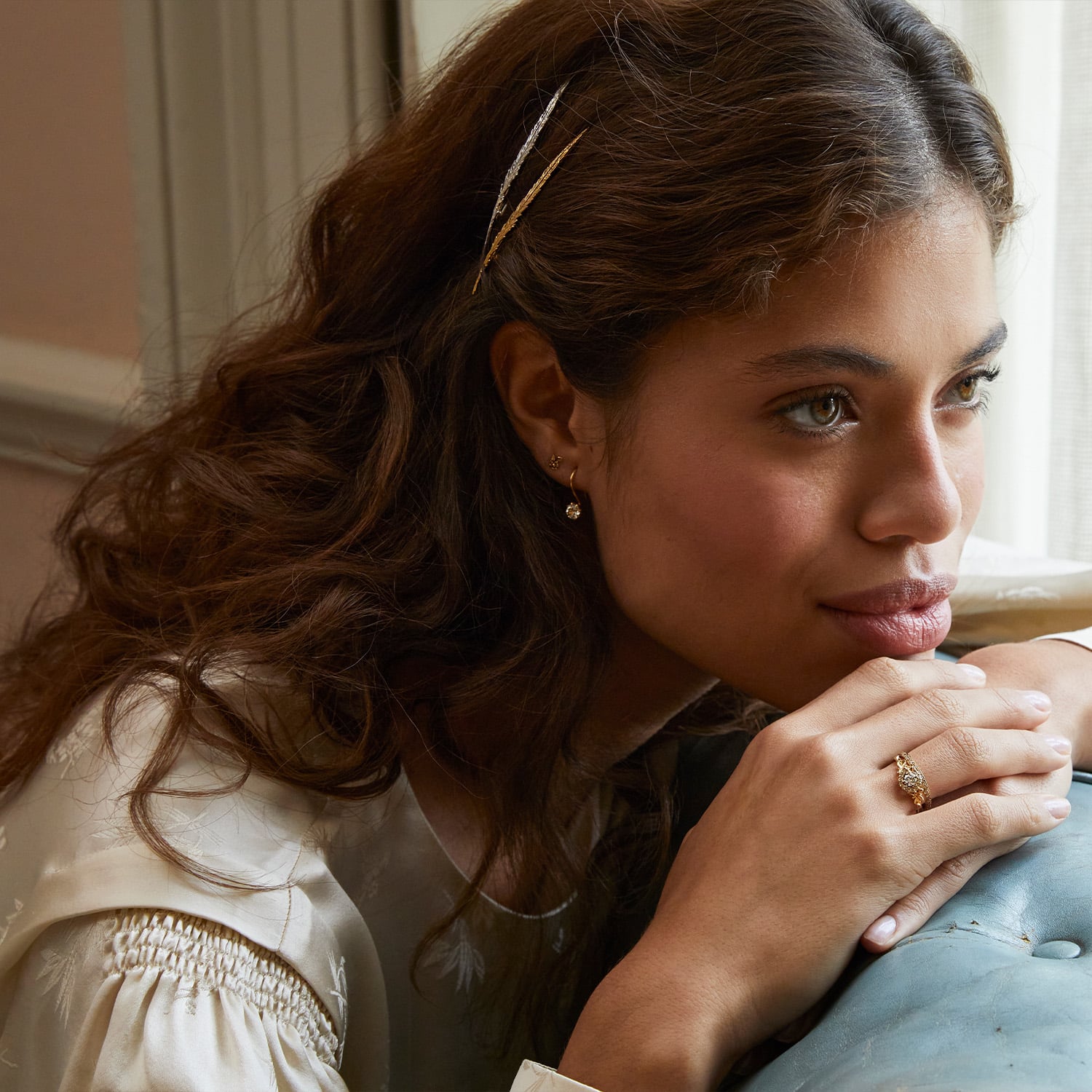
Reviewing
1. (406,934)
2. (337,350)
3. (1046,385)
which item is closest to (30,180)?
(337,350)

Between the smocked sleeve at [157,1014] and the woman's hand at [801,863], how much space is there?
0.69 feet

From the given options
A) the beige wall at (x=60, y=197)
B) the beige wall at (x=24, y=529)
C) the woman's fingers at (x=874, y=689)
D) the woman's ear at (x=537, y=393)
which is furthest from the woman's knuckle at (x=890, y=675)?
the beige wall at (x=24, y=529)

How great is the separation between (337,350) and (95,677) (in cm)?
38

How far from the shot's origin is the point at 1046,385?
4.56ft

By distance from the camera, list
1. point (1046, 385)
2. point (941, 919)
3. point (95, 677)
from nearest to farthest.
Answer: point (941, 919)
point (95, 677)
point (1046, 385)

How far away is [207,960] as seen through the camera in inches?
32.7

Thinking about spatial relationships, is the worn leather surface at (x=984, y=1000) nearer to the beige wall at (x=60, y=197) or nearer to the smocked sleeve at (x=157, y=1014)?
the smocked sleeve at (x=157, y=1014)

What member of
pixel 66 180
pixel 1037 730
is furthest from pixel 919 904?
pixel 66 180

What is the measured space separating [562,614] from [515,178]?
0.38 m

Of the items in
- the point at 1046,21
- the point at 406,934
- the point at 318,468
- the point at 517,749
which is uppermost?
the point at 1046,21

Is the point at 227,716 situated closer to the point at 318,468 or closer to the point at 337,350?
the point at 318,468

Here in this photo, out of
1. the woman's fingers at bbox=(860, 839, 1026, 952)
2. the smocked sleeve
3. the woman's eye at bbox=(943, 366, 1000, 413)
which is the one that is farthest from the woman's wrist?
the woman's eye at bbox=(943, 366, 1000, 413)

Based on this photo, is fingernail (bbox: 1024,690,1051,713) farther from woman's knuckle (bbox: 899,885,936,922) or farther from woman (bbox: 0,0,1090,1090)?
woman's knuckle (bbox: 899,885,936,922)

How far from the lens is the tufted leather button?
2.24ft
